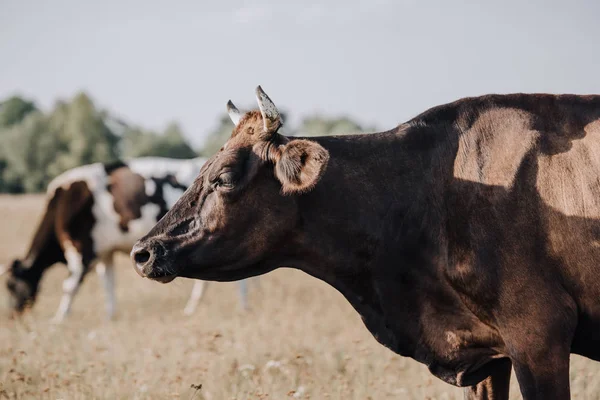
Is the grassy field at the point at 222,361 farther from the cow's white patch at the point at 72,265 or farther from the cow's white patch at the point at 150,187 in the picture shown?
the cow's white patch at the point at 150,187

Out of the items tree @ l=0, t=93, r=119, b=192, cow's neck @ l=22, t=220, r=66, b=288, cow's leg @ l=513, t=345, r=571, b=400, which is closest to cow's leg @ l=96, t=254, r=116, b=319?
cow's neck @ l=22, t=220, r=66, b=288

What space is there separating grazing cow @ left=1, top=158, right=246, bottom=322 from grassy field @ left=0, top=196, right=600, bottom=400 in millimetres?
1260

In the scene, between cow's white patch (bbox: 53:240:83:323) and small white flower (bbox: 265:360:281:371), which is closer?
small white flower (bbox: 265:360:281:371)

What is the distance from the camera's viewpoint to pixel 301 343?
7.71 metres

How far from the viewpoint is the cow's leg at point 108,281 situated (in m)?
12.4

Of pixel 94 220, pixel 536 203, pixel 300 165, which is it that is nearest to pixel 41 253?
pixel 94 220

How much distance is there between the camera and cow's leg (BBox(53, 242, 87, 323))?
40.1ft

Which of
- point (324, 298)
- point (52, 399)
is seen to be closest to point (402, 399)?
point (52, 399)

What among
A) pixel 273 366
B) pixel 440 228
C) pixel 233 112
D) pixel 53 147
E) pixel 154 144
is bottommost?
pixel 273 366

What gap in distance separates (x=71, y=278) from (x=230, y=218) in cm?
892

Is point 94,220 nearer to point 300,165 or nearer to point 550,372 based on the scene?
point 300,165

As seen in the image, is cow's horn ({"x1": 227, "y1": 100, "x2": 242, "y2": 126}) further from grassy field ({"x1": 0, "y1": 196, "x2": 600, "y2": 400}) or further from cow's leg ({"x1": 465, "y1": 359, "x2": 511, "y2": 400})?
cow's leg ({"x1": 465, "y1": 359, "x2": 511, "y2": 400})

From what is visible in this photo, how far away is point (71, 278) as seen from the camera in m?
12.5

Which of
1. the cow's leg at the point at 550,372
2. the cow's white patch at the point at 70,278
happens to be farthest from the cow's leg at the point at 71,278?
the cow's leg at the point at 550,372
